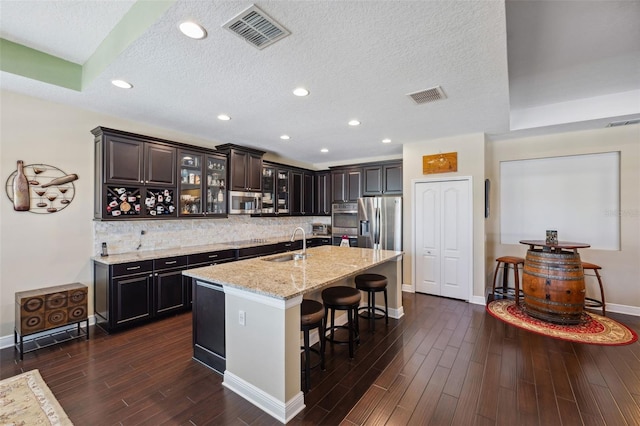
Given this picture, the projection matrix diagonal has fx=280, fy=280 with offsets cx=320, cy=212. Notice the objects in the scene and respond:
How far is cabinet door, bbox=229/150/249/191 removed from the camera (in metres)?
4.94

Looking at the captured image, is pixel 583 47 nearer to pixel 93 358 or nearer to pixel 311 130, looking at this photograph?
pixel 311 130

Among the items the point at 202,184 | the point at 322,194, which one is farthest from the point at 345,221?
the point at 202,184

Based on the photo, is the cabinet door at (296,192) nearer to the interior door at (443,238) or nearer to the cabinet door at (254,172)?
the cabinet door at (254,172)

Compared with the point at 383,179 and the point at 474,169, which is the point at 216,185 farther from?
the point at 474,169

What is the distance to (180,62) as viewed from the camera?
2.36 m

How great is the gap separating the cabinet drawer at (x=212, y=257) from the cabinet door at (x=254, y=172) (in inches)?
51.7

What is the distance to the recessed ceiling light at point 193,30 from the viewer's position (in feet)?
6.18

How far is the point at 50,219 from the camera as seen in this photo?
3.30 metres

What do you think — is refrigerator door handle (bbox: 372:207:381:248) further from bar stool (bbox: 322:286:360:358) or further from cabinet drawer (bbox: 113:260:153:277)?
cabinet drawer (bbox: 113:260:153:277)

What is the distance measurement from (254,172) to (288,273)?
10.5 feet

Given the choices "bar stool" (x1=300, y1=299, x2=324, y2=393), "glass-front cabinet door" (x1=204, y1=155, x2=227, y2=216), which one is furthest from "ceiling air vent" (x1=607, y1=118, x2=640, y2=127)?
"glass-front cabinet door" (x1=204, y1=155, x2=227, y2=216)

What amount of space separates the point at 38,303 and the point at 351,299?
326 cm

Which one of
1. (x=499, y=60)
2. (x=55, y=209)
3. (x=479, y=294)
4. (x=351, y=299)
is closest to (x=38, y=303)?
(x=55, y=209)

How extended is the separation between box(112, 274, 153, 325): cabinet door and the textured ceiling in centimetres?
213
